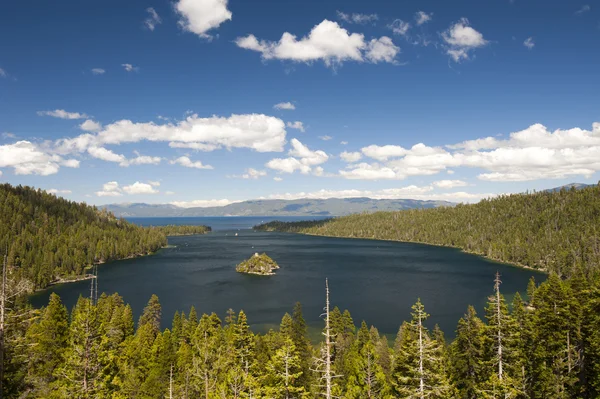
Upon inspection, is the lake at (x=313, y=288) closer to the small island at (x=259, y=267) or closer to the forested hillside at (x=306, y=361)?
the small island at (x=259, y=267)

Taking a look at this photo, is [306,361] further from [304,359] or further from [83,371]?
[83,371]

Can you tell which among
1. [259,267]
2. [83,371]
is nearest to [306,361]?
[83,371]

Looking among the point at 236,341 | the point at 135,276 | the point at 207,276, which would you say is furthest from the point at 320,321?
the point at 135,276

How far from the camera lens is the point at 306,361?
53.3 metres

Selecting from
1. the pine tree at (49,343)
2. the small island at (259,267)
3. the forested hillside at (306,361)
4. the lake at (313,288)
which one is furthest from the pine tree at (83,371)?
the small island at (259,267)

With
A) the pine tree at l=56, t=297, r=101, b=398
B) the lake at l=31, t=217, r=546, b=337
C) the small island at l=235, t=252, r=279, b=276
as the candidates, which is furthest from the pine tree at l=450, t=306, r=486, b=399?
the small island at l=235, t=252, r=279, b=276

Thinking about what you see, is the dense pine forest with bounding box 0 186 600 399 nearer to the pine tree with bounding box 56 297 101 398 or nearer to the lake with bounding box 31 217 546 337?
the pine tree with bounding box 56 297 101 398

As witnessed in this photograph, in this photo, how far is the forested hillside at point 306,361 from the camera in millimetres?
27344

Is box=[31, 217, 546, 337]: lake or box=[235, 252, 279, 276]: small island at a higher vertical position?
box=[235, 252, 279, 276]: small island

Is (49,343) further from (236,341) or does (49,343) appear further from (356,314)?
(356,314)

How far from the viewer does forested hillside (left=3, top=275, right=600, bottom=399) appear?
27.3m

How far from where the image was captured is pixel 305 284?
146 m

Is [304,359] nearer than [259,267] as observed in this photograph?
Yes

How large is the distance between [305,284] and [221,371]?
98980 millimetres
